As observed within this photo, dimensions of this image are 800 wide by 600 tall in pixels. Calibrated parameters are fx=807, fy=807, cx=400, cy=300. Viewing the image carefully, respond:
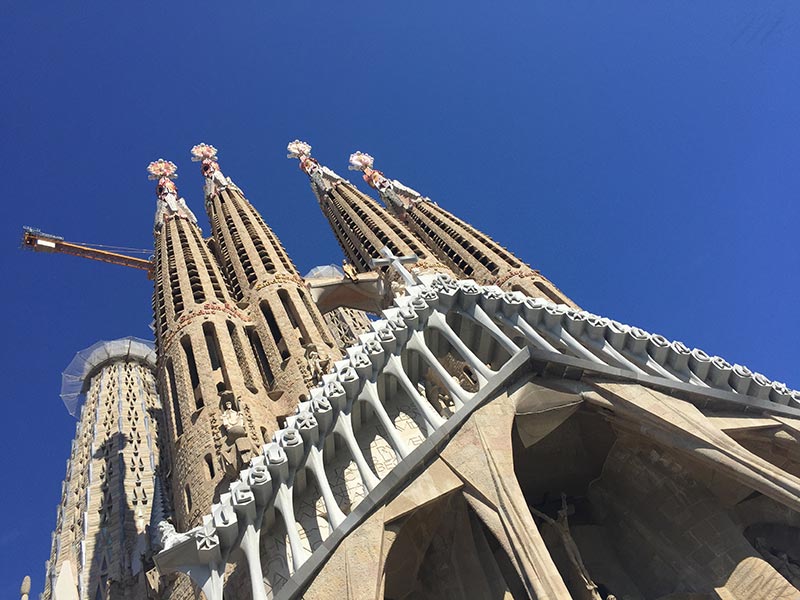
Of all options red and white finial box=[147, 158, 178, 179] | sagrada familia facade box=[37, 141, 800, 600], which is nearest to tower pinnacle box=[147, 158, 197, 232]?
red and white finial box=[147, 158, 178, 179]

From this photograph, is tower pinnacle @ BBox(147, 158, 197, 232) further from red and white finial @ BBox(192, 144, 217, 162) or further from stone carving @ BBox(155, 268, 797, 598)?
stone carving @ BBox(155, 268, 797, 598)

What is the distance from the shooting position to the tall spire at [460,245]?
25.0 m

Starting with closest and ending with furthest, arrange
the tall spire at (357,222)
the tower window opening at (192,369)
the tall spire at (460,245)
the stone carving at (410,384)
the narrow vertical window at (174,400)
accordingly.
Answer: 1. the stone carving at (410,384)
2. the narrow vertical window at (174,400)
3. the tower window opening at (192,369)
4. the tall spire at (460,245)
5. the tall spire at (357,222)

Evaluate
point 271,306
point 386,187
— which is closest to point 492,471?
point 271,306

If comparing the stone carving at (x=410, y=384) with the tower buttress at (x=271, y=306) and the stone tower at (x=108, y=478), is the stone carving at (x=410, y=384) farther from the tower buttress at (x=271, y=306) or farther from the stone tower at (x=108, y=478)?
the stone tower at (x=108, y=478)

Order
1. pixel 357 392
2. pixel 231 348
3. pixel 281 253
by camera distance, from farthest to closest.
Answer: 1. pixel 281 253
2. pixel 231 348
3. pixel 357 392

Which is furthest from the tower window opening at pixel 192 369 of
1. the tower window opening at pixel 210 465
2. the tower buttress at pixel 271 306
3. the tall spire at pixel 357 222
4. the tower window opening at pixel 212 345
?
the tall spire at pixel 357 222

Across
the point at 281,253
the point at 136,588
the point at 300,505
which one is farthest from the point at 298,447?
the point at 281,253

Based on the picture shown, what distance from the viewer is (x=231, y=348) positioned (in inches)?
810

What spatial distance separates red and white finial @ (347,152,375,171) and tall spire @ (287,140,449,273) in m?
1.86

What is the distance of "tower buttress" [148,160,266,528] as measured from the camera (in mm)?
15836

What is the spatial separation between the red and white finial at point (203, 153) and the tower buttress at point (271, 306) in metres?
5.53

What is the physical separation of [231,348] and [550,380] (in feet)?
34.0

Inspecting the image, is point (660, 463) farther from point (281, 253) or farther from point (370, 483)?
point (281, 253)
